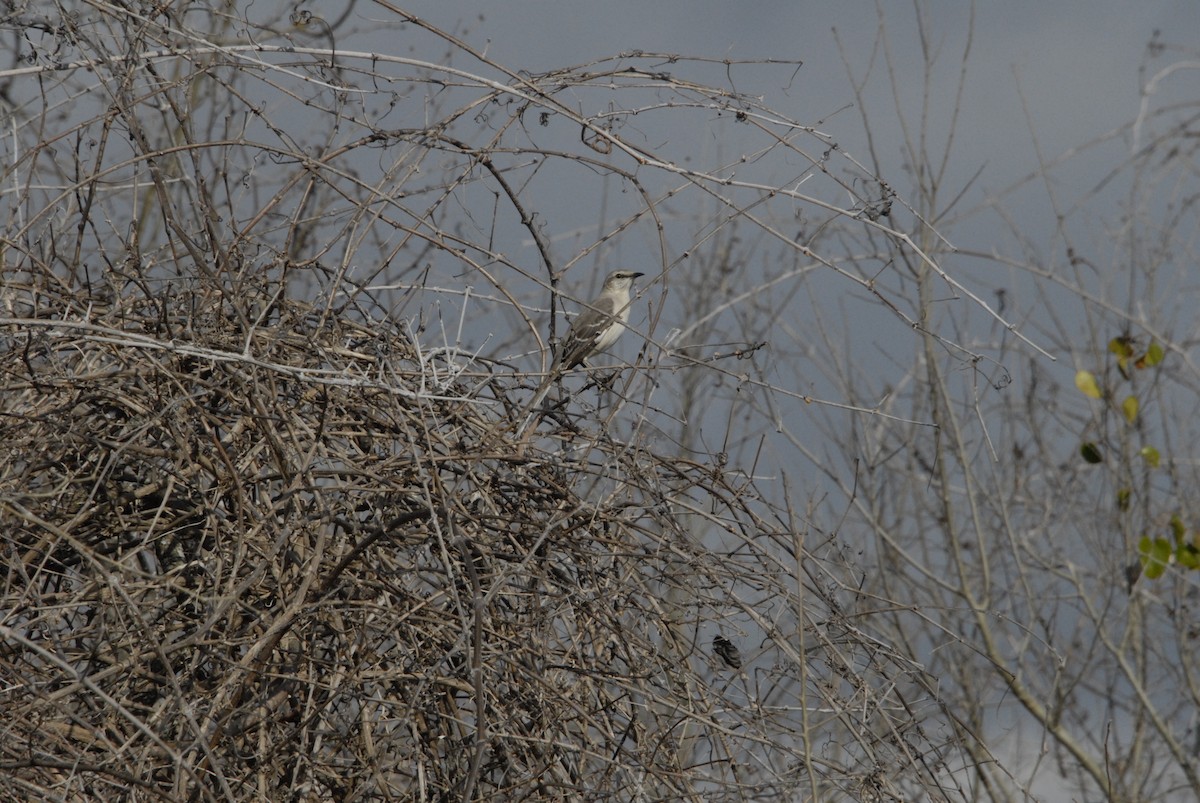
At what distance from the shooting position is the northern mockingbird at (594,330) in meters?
3.07

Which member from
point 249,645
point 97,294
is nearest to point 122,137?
point 97,294

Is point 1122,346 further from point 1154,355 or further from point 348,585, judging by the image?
point 348,585

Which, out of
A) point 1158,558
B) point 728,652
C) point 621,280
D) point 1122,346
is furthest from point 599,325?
point 1122,346

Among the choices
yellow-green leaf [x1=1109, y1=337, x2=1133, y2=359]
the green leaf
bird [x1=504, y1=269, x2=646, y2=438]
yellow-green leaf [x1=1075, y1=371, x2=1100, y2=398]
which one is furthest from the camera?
yellow-green leaf [x1=1075, y1=371, x2=1100, y2=398]

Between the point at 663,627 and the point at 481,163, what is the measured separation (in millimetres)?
1197

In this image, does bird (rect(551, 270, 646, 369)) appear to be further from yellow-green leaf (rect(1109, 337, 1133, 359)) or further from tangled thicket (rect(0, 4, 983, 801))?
yellow-green leaf (rect(1109, 337, 1133, 359))

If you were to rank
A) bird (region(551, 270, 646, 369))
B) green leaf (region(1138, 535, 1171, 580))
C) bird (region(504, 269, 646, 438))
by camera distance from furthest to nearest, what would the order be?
green leaf (region(1138, 535, 1171, 580)) < bird (region(551, 270, 646, 369)) < bird (region(504, 269, 646, 438))

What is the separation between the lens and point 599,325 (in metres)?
4.46

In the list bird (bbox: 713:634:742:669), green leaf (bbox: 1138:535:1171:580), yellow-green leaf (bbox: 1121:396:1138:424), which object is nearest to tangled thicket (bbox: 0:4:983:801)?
bird (bbox: 713:634:742:669)

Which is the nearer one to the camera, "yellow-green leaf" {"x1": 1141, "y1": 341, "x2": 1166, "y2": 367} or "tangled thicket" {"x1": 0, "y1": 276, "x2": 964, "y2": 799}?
"tangled thicket" {"x1": 0, "y1": 276, "x2": 964, "y2": 799}

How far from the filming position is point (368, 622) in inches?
104

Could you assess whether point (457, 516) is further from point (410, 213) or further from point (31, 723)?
point (31, 723)

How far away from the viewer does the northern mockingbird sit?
10.1 feet

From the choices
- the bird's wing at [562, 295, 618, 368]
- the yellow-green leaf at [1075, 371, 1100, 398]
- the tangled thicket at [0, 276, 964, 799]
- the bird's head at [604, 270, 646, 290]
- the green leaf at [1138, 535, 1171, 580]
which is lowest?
the tangled thicket at [0, 276, 964, 799]
